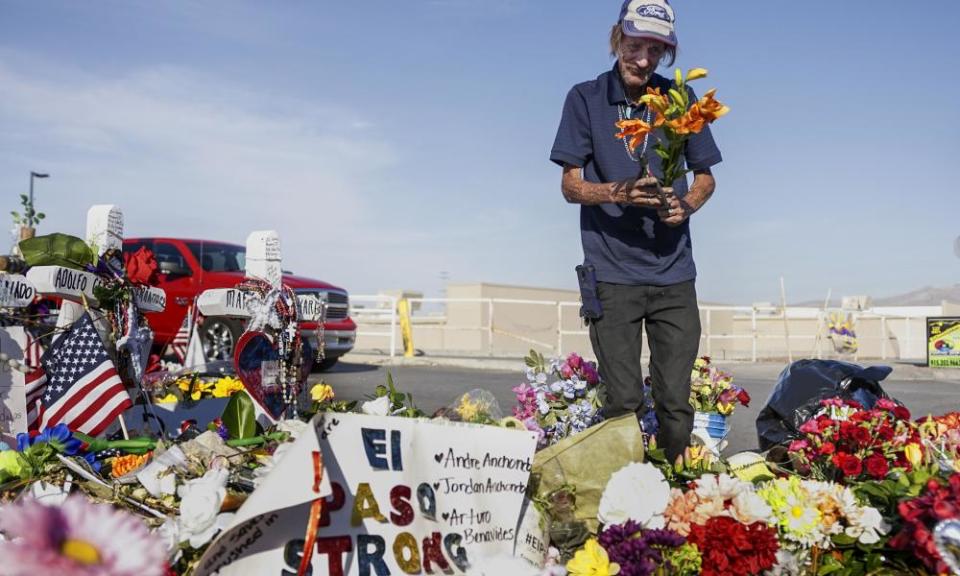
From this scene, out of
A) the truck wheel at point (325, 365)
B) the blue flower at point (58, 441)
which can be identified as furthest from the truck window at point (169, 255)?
the blue flower at point (58, 441)

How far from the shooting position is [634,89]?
347 centimetres

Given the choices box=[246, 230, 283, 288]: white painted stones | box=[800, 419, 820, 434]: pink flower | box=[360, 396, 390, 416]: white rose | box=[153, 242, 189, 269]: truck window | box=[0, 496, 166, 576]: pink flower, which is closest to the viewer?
box=[0, 496, 166, 576]: pink flower

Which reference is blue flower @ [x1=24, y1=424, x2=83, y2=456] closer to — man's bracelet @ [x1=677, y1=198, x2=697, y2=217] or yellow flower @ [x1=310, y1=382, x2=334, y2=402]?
yellow flower @ [x1=310, y1=382, x2=334, y2=402]

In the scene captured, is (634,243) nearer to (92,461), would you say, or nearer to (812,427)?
(812,427)

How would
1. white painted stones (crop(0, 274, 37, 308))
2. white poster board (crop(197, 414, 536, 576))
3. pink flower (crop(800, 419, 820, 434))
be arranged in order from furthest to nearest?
white painted stones (crop(0, 274, 37, 308))
pink flower (crop(800, 419, 820, 434))
white poster board (crop(197, 414, 536, 576))

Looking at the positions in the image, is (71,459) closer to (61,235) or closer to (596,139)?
(61,235)

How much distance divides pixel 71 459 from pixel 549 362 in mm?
2474

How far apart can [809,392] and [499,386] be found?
7319 mm

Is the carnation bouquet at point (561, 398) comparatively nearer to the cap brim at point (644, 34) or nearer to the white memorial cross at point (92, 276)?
the cap brim at point (644, 34)

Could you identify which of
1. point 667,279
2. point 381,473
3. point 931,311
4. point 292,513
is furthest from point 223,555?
point 931,311

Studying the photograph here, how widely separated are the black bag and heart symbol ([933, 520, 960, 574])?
202cm

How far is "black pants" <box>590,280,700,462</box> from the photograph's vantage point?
3350 mm

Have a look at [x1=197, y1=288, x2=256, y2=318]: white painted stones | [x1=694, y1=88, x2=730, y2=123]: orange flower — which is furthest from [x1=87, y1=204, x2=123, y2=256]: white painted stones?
[x1=694, y1=88, x2=730, y2=123]: orange flower

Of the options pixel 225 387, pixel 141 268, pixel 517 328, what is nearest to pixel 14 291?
pixel 141 268
